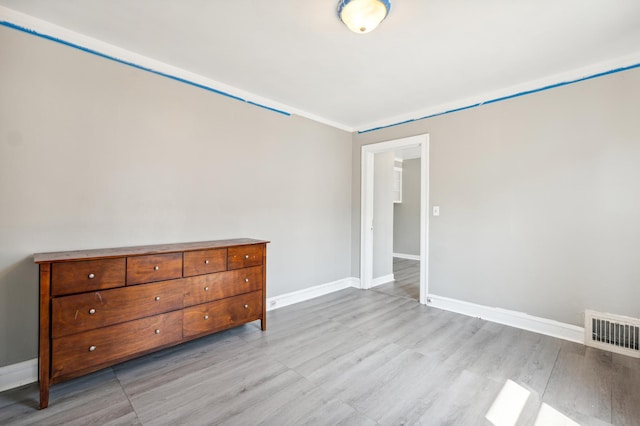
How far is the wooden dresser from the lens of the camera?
173 centimetres

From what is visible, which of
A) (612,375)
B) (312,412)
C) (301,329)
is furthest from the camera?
(301,329)

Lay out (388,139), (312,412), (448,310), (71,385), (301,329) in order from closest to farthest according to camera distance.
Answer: (312,412)
(71,385)
(301,329)
(448,310)
(388,139)

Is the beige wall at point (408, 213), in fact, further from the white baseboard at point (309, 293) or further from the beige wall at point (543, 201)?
the beige wall at point (543, 201)

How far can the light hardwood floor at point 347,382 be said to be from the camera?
1.65 meters

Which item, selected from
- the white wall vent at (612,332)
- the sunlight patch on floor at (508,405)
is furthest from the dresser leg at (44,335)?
the white wall vent at (612,332)

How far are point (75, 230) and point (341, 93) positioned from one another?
9.07ft

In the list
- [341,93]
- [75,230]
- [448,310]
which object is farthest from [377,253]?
[75,230]

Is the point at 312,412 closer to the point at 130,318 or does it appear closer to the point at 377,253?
the point at 130,318

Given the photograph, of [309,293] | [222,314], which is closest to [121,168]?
[222,314]

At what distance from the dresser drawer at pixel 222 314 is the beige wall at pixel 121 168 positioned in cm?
66

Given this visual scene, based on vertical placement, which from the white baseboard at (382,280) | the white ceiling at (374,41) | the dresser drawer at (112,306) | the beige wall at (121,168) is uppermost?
the white ceiling at (374,41)

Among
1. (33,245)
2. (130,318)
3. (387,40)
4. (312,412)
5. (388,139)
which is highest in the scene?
(387,40)

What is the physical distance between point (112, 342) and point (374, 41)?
9.44ft

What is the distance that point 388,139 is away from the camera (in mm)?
4043
